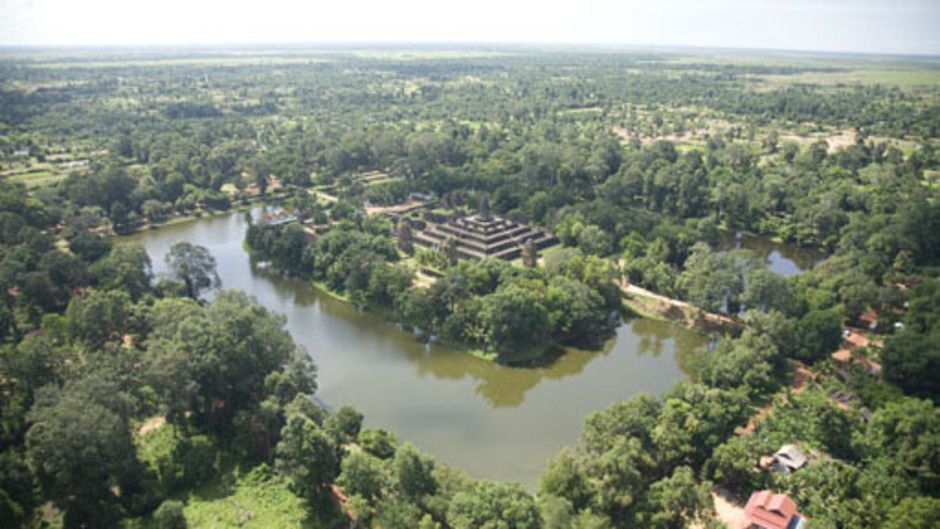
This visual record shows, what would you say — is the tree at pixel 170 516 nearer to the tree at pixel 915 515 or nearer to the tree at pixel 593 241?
the tree at pixel 915 515

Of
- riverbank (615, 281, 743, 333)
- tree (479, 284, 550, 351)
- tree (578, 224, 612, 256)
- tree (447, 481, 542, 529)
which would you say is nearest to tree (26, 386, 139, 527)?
tree (447, 481, 542, 529)

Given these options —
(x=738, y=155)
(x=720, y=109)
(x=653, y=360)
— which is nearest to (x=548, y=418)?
(x=653, y=360)

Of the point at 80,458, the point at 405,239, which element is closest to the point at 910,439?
the point at 80,458

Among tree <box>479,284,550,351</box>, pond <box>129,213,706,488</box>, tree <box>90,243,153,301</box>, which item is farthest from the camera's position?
tree <box>90,243,153,301</box>

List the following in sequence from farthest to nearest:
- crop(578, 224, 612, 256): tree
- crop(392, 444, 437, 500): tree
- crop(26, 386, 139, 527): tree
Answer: crop(578, 224, 612, 256): tree
crop(392, 444, 437, 500): tree
crop(26, 386, 139, 527): tree

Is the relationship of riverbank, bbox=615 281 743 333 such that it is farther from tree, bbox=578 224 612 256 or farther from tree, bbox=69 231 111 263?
tree, bbox=69 231 111 263
